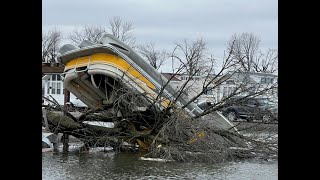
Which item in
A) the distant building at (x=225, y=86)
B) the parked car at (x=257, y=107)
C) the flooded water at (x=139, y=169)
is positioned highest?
the distant building at (x=225, y=86)

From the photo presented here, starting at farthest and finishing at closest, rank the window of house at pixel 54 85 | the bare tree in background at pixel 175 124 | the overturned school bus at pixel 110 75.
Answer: the window of house at pixel 54 85 < the overturned school bus at pixel 110 75 < the bare tree in background at pixel 175 124

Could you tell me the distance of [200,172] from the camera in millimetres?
7586

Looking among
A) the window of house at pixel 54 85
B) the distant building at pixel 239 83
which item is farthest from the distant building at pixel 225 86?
the window of house at pixel 54 85

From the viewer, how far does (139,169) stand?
311 inches

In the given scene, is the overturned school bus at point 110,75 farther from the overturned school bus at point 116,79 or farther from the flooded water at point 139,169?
the flooded water at point 139,169

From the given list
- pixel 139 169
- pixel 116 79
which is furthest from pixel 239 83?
pixel 139 169

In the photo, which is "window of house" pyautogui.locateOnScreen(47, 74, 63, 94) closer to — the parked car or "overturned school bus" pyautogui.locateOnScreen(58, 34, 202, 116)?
"overturned school bus" pyautogui.locateOnScreen(58, 34, 202, 116)

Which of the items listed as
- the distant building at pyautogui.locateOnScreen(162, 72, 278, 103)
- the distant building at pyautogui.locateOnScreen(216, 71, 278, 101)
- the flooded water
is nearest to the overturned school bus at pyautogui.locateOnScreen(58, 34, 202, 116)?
the distant building at pyautogui.locateOnScreen(162, 72, 278, 103)

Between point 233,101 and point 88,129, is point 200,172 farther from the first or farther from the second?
point 88,129

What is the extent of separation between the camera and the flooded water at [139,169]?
23.8 ft

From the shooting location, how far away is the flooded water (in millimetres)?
7250

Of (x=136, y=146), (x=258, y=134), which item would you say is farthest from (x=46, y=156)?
(x=258, y=134)
